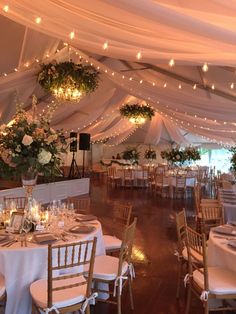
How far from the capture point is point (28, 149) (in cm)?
342

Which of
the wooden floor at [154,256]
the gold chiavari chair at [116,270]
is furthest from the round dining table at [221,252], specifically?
the gold chiavari chair at [116,270]

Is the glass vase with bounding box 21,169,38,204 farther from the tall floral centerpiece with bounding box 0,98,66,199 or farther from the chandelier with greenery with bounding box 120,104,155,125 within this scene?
the chandelier with greenery with bounding box 120,104,155,125

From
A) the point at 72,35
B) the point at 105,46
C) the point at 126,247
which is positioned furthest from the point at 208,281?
the point at 72,35

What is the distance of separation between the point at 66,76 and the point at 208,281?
4.57 metres

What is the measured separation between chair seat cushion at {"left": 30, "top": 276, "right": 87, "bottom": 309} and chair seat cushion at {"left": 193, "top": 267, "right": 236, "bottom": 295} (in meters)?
1.15

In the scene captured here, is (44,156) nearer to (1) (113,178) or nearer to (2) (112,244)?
(2) (112,244)

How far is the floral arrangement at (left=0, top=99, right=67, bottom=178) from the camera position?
341 cm

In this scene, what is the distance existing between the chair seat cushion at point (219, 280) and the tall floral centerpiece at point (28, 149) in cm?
191

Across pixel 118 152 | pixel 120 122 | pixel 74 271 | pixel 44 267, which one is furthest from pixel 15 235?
pixel 118 152

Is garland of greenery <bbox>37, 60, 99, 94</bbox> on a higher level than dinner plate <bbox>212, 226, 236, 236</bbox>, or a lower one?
higher

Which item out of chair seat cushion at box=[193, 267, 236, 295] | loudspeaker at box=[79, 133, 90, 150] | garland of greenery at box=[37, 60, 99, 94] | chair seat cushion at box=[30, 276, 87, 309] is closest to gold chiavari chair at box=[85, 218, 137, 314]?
chair seat cushion at box=[30, 276, 87, 309]

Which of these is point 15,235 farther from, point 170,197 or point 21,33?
point 170,197

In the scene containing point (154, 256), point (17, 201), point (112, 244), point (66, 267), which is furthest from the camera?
point (154, 256)

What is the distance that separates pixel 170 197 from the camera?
11.5m
